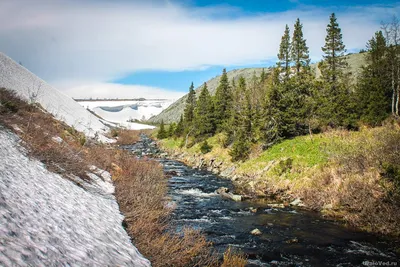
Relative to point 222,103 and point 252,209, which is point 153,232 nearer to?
point 252,209

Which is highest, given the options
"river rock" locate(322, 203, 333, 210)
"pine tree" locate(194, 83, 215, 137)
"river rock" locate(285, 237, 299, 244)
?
"pine tree" locate(194, 83, 215, 137)

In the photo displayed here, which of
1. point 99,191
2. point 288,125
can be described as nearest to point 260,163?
point 288,125

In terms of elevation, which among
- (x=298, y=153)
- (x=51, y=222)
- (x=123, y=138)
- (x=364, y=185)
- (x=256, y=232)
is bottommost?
(x=256, y=232)

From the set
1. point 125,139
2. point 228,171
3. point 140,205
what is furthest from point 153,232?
point 125,139

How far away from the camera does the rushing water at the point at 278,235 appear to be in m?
10.4

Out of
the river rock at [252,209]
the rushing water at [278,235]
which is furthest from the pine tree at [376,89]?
the river rock at [252,209]

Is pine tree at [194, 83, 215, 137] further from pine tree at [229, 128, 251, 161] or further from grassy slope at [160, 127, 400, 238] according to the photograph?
grassy slope at [160, 127, 400, 238]

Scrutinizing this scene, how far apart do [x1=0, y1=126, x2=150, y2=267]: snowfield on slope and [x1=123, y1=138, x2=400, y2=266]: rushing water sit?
4061mm

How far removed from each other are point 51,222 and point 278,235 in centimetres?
1057

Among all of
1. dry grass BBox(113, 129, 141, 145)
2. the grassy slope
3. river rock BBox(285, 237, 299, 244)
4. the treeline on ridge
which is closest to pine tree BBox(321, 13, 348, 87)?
the treeline on ridge

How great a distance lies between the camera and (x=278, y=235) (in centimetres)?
1279

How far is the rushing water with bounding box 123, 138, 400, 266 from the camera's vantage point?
10414 millimetres

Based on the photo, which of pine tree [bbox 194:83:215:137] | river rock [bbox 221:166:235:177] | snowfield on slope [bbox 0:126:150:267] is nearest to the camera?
snowfield on slope [bbox 0:126:150:267]

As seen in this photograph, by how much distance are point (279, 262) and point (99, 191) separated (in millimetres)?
8051
